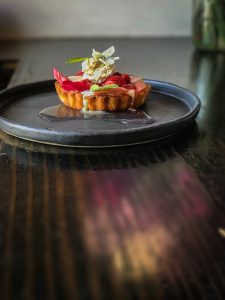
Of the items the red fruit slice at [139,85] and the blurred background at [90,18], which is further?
the blurred background at [90,18]

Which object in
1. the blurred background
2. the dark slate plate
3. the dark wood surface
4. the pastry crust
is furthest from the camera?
the blurred background

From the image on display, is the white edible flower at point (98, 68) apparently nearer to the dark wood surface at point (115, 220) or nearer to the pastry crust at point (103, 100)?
the pastry crust at point (103, 100)

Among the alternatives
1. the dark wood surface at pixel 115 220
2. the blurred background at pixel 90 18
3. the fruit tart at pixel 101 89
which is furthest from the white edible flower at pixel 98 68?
the blurred background at pixel 90 18

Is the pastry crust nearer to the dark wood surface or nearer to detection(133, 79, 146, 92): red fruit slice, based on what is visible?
detection(133, 79, 146, 92): red fruit slice

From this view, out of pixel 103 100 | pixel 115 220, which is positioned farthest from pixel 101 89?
pixel 115 220

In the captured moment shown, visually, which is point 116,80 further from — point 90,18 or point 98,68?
point 90,18

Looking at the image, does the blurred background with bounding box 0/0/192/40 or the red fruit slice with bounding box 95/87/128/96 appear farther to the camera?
the blurred background with bounding box 0/0/192/40

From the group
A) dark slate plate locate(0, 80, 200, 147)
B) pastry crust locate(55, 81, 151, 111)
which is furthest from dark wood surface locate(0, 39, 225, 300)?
pastry crust locate(55, 81, 151, 111)
